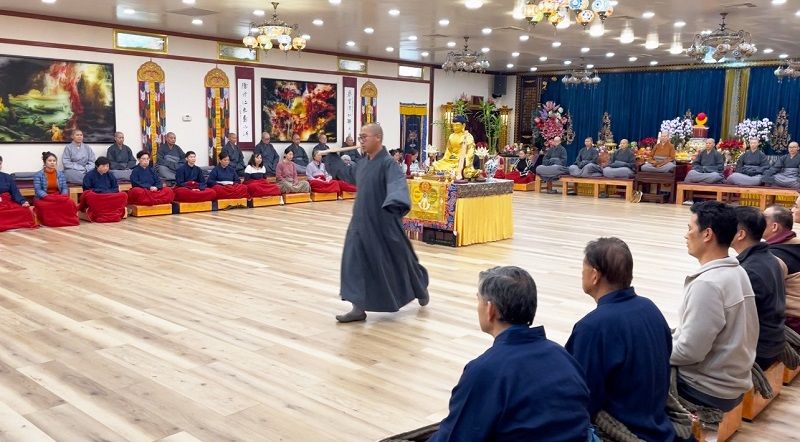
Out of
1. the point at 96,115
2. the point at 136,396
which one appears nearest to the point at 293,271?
the point at 136,396

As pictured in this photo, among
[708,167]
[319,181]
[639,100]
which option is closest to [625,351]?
[319,181]

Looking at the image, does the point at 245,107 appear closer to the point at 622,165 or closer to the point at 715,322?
the point at 622,165

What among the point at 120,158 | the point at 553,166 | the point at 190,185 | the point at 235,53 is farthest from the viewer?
the point at 553,166

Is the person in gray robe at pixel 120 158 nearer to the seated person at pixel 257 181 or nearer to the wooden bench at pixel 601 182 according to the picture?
the seated person at pixel 257 181

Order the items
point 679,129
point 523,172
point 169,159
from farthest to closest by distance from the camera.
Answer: point 523,172 → point 679,129 → point 169,159

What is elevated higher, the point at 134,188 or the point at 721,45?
the point at 721,45

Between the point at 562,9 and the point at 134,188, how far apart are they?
6739mm

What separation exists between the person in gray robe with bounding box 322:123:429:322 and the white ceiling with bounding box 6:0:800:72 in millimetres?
3296

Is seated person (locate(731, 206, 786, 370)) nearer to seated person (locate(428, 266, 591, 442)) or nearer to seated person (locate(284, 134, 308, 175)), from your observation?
seated person (locate(428, 266, 591, 442))

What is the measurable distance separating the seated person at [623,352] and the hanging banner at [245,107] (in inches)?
479

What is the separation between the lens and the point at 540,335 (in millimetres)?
1743

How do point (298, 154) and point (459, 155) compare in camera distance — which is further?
point (298, 154)

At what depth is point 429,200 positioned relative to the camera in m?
8.38

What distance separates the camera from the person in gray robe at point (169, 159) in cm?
1188
